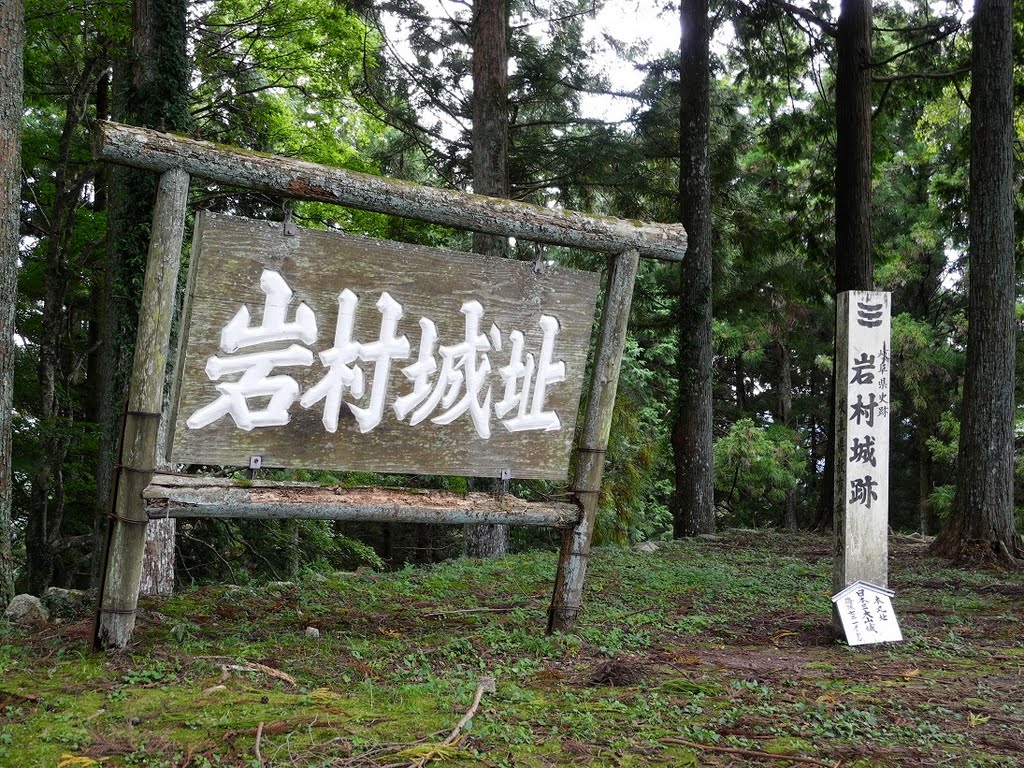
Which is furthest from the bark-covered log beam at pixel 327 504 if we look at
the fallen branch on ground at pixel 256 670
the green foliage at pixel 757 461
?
the green foliage at pixel 757 461

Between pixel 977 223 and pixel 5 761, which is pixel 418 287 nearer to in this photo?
pixel 5 761

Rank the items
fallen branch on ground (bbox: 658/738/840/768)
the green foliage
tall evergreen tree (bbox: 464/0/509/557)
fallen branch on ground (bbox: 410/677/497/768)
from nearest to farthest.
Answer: fallen branch on ground (bbox: 410/677/497/768)
fallen branch on ground (bbox: 658/738/840/768)
tall evergreen tree (bbox: 464/0/509/557)
the green foliage

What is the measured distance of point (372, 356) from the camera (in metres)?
3.98

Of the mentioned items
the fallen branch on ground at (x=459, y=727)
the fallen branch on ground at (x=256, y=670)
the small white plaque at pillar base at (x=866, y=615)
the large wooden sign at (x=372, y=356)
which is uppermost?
the large wooden sign at (x=372, y=356)

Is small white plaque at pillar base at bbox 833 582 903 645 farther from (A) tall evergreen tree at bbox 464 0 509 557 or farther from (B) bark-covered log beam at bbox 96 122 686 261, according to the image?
(A) tall evergreen tree at bbox 464 0 509 557

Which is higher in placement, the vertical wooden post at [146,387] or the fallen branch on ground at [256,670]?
the vertical wooden post at [146,387]

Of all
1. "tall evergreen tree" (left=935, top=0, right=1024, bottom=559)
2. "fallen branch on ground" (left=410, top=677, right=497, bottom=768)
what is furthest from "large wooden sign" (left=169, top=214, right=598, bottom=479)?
A: "tall evergreen tree" (left=935, top=0, right=1024, bottom=559)

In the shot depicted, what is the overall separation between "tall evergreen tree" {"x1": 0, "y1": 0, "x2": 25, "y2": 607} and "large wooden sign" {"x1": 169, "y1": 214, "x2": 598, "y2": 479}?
61.9 inches

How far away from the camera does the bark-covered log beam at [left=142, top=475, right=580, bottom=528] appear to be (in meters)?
3.67

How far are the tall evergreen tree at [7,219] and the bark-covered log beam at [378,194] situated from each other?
1.48m

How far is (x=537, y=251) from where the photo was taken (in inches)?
173

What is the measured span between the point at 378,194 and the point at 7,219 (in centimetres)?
220

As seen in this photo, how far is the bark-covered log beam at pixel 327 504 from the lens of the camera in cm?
367

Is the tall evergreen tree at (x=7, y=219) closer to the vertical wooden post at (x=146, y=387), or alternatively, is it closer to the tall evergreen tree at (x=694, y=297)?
the vertical wooden post at (x=146, y=387)
